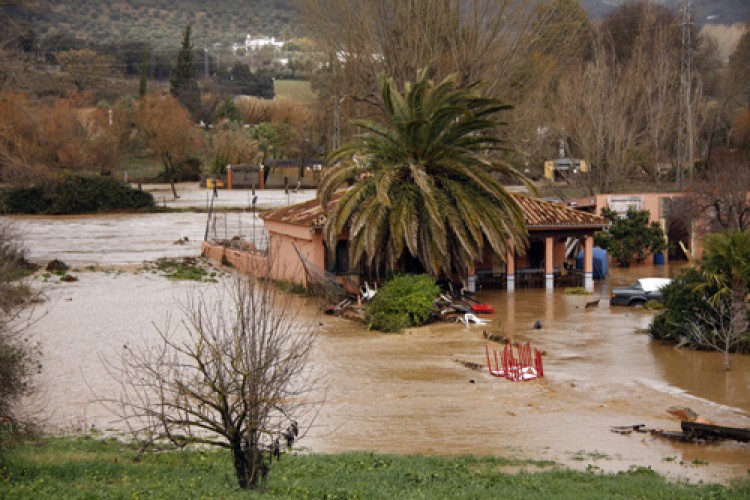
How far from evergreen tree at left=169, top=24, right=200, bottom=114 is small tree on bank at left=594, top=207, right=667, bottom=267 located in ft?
188

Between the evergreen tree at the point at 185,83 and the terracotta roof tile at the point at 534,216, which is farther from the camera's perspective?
the evergreen tree at the point at 185,83

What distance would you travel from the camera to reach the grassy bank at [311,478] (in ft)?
43.2

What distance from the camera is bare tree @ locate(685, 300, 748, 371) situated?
25.7 m

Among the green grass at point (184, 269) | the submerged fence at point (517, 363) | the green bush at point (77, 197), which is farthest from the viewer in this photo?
the green bush at point (77, 197)

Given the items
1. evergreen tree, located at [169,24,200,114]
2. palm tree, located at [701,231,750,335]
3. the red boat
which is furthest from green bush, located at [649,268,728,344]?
evergreen tree, located at [169,24,200,114]

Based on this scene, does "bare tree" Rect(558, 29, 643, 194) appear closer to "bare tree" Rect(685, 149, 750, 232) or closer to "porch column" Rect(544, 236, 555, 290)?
"bare tree" Rect(685, 149, 750, 232)

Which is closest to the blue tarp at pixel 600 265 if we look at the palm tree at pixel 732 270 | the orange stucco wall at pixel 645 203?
the orange stucco wall at pixel 645 203

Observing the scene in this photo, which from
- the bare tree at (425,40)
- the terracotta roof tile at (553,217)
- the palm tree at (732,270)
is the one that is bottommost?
the palm tree at (732,270)

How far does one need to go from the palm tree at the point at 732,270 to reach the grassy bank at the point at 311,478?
10913 millimetres

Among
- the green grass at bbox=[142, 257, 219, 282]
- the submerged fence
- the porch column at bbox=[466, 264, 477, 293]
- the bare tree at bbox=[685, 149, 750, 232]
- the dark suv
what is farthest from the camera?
the bare tree at bbox=[685, 149, 750, 232]

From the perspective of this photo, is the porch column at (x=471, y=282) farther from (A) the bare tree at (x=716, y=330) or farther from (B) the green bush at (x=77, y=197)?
(B) the green bush at (x=77, y=197)

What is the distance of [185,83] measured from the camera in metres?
97.5

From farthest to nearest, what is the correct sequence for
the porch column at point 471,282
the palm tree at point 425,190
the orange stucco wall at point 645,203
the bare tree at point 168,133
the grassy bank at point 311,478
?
the bare tree at point 168,133
the orange stucco wall at point 645,203
the porch column at point 471,282
the palm tree at point 425,190
the grassy bank at point 311,478

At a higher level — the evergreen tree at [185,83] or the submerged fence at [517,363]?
the evergreen tree at [185,83]
